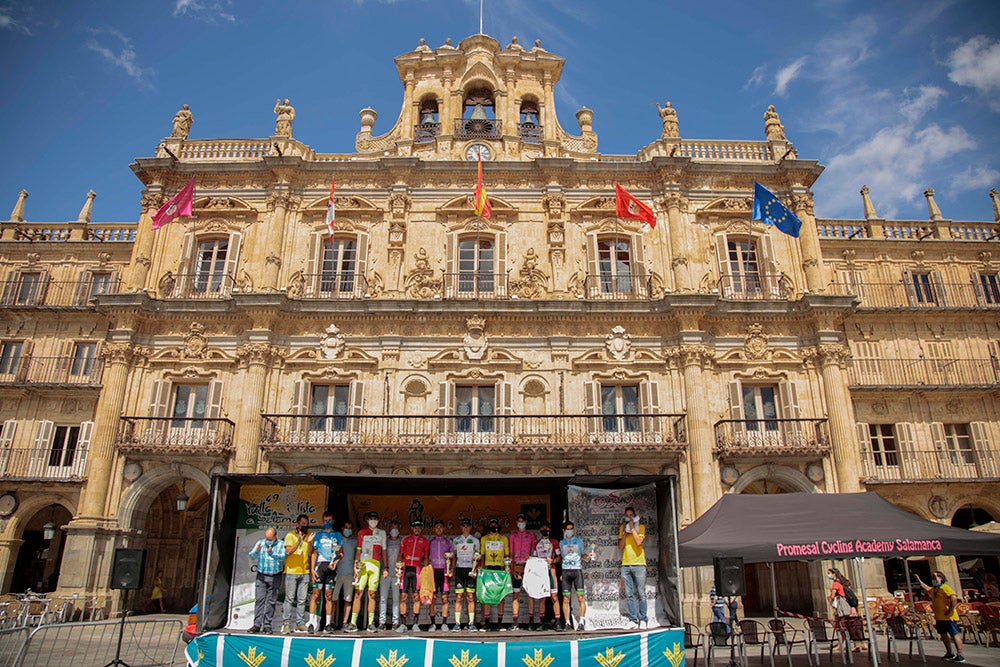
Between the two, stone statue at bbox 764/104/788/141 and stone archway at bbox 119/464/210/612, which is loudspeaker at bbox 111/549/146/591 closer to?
stone archway at bbox 119/464/210/612

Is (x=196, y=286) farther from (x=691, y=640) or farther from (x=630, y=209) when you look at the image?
(x=691, y=640)

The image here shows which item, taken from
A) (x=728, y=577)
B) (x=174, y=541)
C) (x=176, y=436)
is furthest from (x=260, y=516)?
(x=174, y=541)

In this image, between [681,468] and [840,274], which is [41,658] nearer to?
[681,468]

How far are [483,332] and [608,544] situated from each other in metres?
9.83

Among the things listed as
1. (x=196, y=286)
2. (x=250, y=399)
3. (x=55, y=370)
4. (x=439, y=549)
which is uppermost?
(x=196, y=286)

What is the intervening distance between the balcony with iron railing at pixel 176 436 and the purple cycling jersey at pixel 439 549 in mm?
9225

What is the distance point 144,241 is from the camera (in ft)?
70.8

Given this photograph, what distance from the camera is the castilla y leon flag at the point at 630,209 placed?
20.3 metres

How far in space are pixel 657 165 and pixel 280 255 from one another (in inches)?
497

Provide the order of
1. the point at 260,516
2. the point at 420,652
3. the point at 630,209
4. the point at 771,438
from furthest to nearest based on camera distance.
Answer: the point at 630,209 → the point at 771,438 → the point at 260,516 → the point at 420,652

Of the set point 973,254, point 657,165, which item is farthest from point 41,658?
point 973,254

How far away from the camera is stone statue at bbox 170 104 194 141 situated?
23.2m

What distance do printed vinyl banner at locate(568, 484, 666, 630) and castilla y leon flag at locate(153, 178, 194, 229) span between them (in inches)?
596

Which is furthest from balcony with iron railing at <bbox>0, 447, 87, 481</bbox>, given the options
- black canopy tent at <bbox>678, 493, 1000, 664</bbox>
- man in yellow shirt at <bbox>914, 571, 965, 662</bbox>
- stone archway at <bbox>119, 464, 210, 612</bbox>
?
man in yellow shirt at <bbox>914, 571, 965, 662</bbox>
